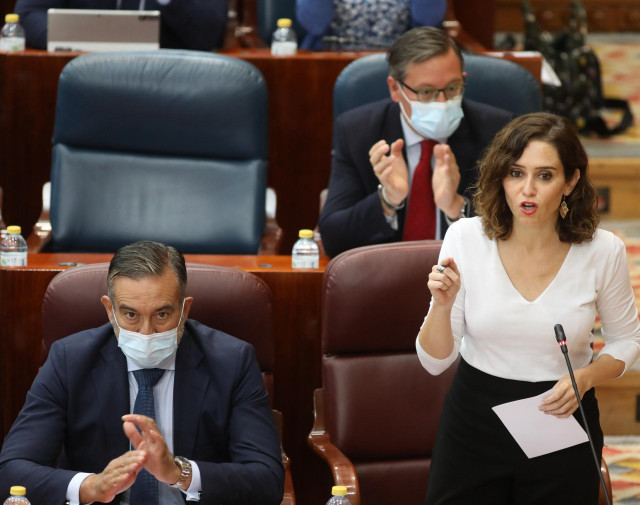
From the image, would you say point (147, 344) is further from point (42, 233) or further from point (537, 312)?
point (42, 233)

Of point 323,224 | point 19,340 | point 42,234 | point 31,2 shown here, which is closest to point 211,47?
point 31,2

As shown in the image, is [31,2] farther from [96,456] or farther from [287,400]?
[96,456]

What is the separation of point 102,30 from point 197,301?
1.42 meters

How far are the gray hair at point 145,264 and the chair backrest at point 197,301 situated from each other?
14 cm

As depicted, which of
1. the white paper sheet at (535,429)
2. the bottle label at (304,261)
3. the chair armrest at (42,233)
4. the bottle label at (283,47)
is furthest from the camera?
the bottle label at (283,47)

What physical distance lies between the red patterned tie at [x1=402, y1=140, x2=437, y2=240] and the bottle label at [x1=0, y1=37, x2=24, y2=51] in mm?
1391

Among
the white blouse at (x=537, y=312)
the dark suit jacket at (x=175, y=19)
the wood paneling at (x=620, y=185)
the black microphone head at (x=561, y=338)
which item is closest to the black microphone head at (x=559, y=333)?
the black microphone head at (x=561, y=338)

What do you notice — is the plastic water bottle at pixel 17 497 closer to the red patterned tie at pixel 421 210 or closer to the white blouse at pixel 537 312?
the white blouse at pixel 537 312

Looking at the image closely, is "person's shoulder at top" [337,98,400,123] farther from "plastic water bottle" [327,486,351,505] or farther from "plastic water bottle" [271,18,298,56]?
"plastic water bottle" [327,486,351,505]

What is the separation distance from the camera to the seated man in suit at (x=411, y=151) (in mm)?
2443

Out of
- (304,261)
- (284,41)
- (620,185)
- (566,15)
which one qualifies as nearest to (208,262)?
(304,261)

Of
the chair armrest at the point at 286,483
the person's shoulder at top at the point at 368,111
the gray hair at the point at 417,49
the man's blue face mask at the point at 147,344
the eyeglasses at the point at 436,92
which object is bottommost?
the chair armrest at the point at 286,483

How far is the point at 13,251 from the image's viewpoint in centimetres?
237

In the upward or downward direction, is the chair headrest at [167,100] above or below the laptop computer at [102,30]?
below
